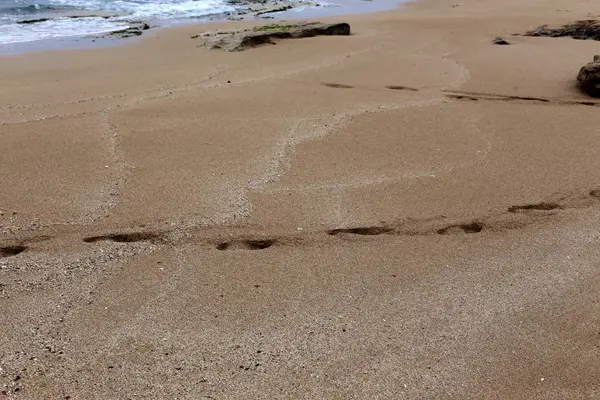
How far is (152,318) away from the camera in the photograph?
3125mm

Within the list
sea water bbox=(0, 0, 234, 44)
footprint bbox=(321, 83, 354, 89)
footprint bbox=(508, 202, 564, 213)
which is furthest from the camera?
sea water bbox=(0, 0, 234, 44)

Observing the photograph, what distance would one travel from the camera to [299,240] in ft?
12.7

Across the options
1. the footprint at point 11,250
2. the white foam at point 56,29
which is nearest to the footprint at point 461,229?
the footprint at point 11,250

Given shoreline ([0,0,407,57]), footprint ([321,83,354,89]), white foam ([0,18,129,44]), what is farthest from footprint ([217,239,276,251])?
white foam ([0,18,129,44])

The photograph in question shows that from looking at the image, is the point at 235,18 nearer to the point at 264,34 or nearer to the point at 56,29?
the point at 56,29

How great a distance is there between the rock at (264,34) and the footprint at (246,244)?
20.5 ft

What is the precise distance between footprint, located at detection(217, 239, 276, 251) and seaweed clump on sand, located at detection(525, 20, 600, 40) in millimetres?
8471

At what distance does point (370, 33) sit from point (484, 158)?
6832 millimetres

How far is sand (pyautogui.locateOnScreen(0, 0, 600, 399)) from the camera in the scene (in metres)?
2.82

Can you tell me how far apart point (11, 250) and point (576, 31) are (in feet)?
32.2

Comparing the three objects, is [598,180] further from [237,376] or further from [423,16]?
[423,16]

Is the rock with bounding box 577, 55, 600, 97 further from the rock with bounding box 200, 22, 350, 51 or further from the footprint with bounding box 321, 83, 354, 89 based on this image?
the rock with bounding box 200, 22, 350, 51

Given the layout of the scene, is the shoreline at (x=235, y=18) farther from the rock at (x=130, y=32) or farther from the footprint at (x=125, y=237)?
the footprint at (x=125, y=237)

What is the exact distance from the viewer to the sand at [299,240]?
2.82m
